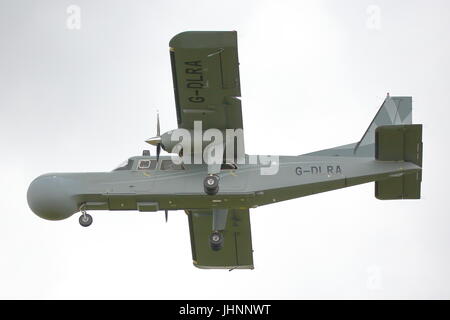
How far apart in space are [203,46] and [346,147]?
6650 mm

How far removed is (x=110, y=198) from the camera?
23438 mm

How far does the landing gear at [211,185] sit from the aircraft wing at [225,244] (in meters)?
3.74

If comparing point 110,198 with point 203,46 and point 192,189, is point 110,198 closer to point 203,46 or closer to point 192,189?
point 192,189

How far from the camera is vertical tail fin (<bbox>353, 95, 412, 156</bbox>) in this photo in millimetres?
24656

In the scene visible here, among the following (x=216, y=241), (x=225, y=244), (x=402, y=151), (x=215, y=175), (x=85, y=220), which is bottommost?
(x=225, y=244)

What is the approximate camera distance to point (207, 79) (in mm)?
21828

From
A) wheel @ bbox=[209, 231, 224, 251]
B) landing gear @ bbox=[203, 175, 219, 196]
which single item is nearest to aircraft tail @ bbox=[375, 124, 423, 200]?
landing gear @ bbox=[203, 175, 219, 196]

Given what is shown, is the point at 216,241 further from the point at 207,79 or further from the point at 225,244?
the point at 207,79

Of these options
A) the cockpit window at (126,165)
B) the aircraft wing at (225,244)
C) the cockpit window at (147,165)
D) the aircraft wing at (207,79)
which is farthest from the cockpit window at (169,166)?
the aircraft wing at (225,244)

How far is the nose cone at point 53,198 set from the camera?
76.7ft

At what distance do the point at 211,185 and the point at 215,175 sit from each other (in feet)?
1.97

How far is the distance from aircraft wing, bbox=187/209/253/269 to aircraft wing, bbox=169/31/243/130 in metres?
4.75

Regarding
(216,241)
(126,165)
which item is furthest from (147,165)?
(216,241)

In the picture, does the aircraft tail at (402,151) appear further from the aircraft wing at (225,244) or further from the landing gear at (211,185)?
the aircraft wing at (225,244)
